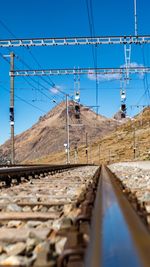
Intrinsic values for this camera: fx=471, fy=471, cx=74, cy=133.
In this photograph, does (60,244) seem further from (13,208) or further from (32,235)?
(13,208)

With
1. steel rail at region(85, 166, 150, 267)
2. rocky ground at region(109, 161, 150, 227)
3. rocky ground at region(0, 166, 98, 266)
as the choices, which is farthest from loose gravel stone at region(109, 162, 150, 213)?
steel rail at region(85, 166, 150, 267)

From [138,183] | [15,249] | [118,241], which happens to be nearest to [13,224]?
[15,249]

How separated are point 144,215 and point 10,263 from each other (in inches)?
85.2

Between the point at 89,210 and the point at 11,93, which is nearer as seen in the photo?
the point at 89,210

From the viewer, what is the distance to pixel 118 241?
407cm

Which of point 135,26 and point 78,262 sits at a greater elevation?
point 135,26

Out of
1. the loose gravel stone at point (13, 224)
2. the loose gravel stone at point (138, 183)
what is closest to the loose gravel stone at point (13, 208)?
the loose gravel stone at point (13, 224)

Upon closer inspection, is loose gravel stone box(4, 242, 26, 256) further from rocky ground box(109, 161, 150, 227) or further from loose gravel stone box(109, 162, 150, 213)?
loose gravel stone box(109, 162, 150, 213)

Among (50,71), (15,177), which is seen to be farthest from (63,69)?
(15,177)

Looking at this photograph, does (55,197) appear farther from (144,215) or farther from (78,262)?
(78,262)

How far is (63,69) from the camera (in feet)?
123

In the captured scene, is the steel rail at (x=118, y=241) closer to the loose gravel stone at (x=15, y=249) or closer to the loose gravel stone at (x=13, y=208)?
the loose gravel stone at (x=15, y=249)

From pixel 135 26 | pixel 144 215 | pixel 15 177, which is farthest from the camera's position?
pixel 135 26

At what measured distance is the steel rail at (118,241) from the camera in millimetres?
3275
